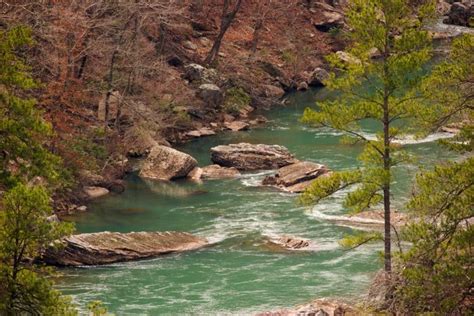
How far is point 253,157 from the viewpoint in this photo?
41.1 metres

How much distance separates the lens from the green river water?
2361 centimetres

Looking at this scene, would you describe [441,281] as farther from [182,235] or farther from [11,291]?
[182,235]

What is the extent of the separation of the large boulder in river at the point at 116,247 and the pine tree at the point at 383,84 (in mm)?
8955

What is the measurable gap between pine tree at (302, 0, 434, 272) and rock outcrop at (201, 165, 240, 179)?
62.0 ft

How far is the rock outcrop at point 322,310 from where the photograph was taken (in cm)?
1914

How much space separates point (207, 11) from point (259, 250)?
140ft

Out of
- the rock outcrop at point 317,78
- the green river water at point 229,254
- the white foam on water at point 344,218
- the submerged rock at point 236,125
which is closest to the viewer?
the green river water at point 229,254

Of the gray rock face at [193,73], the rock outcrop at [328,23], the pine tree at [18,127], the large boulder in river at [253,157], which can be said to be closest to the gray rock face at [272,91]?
the gray rock face at [193,73]

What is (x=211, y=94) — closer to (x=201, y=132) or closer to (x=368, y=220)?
(x=201, y=132)

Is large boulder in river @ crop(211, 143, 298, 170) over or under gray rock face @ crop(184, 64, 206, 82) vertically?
under

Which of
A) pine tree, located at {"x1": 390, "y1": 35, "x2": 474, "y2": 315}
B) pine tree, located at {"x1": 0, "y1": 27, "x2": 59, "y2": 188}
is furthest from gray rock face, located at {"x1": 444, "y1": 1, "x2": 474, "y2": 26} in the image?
pine tree, located at {"x1": 0, "y1": 27, "x2": 59, "y2": 188}

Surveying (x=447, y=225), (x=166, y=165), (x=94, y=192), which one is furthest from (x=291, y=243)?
(x=166, y=165)

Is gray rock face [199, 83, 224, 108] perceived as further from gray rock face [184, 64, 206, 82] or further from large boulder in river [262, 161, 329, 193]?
large boulder in river [262, 161, 329, 193]

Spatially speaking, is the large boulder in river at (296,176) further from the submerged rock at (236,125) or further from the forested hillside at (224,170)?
the submerged rock at (236,125)
